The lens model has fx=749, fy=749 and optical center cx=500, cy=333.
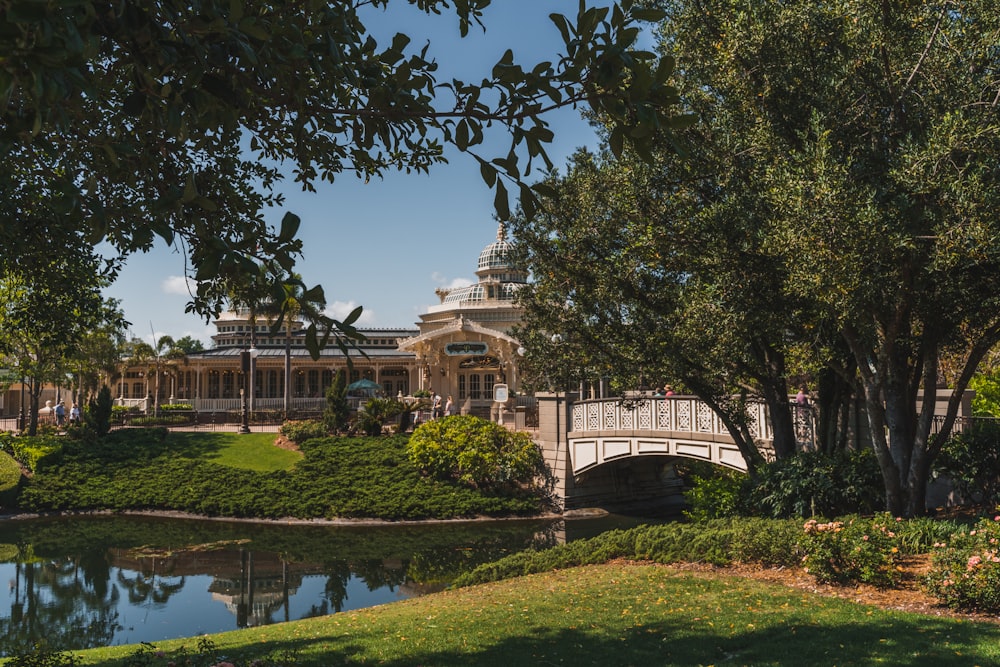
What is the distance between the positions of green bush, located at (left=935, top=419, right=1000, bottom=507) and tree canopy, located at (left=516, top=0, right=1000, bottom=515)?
1.07m

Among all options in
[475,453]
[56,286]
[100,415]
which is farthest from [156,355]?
[56,286]

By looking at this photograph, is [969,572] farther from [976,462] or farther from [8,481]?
[8,481]

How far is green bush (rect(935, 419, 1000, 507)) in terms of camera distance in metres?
13.6

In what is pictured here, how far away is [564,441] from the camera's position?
1100 inches

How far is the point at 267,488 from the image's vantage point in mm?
28828

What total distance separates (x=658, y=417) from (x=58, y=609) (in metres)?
16.7

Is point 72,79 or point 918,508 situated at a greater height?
point 72,79

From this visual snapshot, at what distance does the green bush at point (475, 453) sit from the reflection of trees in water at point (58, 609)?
12.6 metres

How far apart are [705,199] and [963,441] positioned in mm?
6513

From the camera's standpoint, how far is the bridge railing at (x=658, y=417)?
20234mm

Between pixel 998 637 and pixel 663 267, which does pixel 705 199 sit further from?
pixel 998 637

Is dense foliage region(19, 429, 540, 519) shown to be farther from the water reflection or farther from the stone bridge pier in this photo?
the stone bridge pier

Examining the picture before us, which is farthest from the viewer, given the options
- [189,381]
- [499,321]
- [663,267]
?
[189,381]

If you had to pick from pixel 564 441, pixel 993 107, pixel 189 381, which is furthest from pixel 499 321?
pixel 993 107
